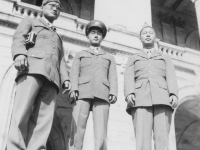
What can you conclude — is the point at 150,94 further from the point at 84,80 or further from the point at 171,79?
the point at 84,80

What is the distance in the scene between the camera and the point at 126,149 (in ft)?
25.6

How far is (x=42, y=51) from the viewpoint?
14.0 feet

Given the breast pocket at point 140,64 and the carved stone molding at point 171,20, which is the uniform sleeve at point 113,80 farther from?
the carved stone molding at point 171,20

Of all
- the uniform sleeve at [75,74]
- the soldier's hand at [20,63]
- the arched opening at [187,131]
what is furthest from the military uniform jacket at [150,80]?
the arched opening at [187,131]

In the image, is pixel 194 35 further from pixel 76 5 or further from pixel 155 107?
pixel 155 107

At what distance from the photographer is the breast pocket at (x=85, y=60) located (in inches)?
197

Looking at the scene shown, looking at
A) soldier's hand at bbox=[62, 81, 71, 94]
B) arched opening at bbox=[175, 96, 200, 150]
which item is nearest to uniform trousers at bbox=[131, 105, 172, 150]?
soldier's hand at bbox=[62, 81, 71, 94]

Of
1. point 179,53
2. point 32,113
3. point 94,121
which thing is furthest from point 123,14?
point 32,113

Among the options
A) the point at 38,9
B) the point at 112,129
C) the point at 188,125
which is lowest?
the point at 112,129

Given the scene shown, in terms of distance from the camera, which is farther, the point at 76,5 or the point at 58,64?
the point at 76,5

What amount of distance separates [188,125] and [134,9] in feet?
20.1

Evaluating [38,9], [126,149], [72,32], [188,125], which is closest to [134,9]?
[72,32]

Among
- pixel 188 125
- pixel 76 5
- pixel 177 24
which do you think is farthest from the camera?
pixel 177 24

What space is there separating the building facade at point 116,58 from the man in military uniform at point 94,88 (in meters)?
2.97
